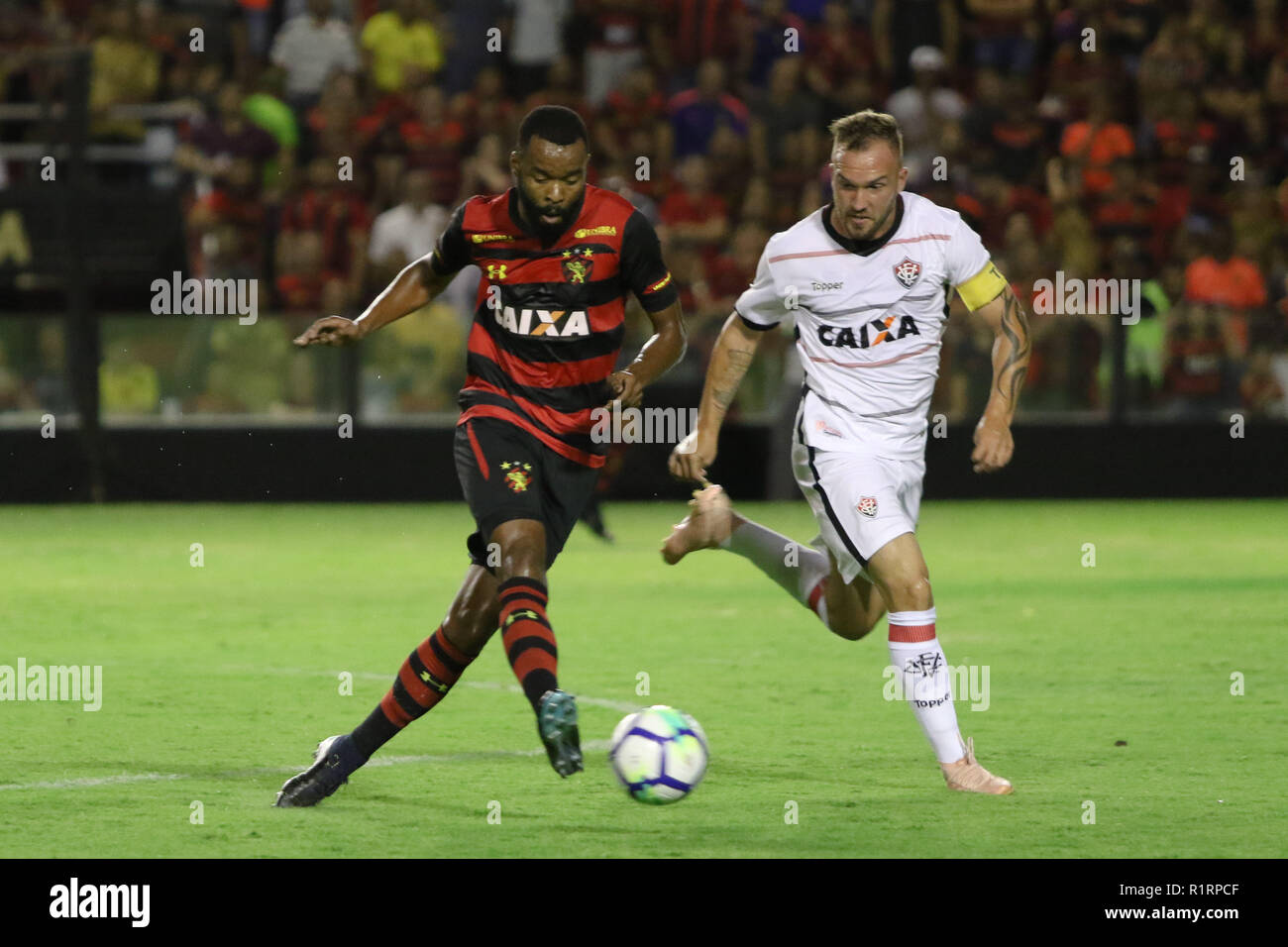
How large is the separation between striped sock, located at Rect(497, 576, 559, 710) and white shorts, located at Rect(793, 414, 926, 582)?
1.07 metres

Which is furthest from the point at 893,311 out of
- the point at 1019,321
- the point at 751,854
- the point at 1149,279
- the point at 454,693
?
the point at 1149,279

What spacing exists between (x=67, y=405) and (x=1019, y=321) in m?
11.0

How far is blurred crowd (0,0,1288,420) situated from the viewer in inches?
646

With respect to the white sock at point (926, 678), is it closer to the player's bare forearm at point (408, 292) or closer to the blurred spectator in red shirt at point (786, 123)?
the player's bare forearm at point (408, 292)

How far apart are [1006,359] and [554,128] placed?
5.22 ft

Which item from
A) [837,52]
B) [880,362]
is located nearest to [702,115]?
[837,52]

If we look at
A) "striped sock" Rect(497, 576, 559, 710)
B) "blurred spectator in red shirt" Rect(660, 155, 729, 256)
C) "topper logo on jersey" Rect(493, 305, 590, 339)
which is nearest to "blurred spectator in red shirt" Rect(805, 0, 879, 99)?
"blurred spectator in red shirt" Rect(660, 155, 729, 256)

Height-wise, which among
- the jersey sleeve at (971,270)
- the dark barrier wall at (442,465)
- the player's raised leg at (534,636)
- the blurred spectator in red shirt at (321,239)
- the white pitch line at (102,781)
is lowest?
the dark barrier wall at (442,465)

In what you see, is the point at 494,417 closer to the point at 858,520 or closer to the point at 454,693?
the point at 858,520

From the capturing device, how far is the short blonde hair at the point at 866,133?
20.2 feet

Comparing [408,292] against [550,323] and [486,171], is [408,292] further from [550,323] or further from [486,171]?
[486,171]

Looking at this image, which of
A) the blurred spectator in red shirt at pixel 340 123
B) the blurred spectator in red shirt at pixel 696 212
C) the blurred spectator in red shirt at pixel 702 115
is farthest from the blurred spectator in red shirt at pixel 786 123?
the blurred spectator in red shirt at pixel 340 123

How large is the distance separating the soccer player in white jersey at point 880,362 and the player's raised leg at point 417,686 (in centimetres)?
77

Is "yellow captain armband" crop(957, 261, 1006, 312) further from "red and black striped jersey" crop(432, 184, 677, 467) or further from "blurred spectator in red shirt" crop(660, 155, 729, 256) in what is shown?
"blurred spectator in red shirt" crop(660, 155, 729, 256)
